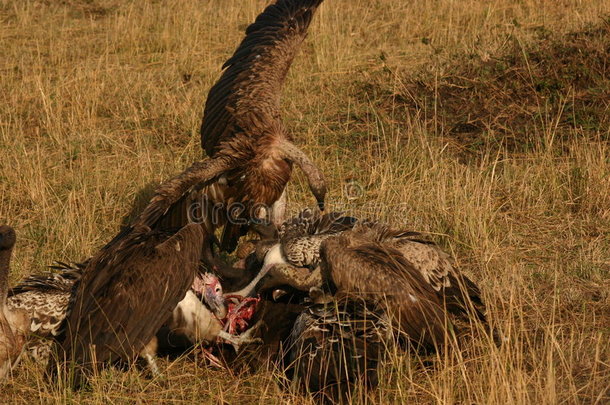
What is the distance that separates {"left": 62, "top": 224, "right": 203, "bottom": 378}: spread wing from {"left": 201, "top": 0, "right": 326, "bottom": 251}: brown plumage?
1.48 meters

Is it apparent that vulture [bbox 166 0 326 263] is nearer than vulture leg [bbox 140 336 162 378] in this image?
No

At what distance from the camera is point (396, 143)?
280 inches

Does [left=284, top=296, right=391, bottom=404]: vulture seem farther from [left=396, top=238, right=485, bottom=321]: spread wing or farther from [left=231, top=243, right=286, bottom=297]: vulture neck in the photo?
[left=231, top=243, right=286, bottom=297]: vulture neck

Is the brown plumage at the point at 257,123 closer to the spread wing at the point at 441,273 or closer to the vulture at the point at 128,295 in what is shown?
the spread wing at the point at 441,273

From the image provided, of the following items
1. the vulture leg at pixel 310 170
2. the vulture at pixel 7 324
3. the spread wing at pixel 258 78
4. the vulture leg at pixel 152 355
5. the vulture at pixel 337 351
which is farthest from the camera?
the spread wing at pixel 258 78

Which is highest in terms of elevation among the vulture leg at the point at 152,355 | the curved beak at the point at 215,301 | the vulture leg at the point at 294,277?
the vulture leg at the point at 294,277

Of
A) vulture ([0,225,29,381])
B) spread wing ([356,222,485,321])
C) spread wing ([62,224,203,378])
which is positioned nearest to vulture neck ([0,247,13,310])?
vulture ([0,225,29,381])

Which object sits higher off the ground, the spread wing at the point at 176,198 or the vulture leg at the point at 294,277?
the spread wing at the point at 176,198

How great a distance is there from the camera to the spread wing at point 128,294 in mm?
4457

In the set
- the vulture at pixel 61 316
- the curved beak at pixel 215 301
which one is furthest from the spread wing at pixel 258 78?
the vulture at pixel 61 316

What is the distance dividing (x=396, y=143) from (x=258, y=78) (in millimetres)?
1185

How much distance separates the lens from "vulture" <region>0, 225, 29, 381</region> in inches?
174

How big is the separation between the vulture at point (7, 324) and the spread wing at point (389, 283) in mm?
1613

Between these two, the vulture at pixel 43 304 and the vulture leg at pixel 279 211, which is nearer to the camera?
the vulture at pixel 43 304
